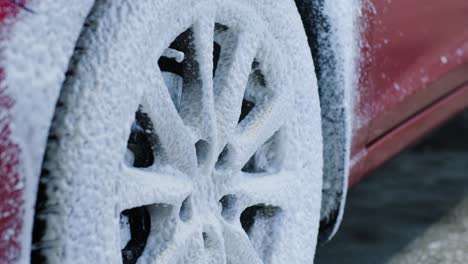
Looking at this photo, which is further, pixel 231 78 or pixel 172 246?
pixel 231 78

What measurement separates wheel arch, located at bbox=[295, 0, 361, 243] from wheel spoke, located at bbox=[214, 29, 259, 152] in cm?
28

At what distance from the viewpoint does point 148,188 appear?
151cm

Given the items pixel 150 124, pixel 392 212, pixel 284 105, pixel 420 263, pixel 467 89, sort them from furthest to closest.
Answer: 1. pixel 392 212
2. pixel 467 89
3. pixel 420 263
4. pixel 284 105
5. pixel 150 124

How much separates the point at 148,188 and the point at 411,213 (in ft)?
5.50

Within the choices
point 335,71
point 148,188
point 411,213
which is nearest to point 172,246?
point 148,188

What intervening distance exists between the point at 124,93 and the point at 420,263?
4.72 ft

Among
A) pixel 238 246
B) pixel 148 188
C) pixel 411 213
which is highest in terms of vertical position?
pixel 148 188

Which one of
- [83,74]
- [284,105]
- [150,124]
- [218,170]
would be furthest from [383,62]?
[83,74]

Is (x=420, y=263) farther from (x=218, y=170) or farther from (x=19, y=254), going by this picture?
(x=19, y=254)

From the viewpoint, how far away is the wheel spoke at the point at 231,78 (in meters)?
1.70

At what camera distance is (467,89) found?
2.86 metres

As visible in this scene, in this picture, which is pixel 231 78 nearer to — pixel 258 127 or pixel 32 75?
pixel 258 127

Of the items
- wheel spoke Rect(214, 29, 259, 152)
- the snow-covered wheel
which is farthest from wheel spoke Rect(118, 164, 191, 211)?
wheel spoke Rect(214, 29, 259, 152)

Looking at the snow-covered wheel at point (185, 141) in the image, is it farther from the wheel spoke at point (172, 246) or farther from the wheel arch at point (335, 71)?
the wheel arch at point (335, 71)
